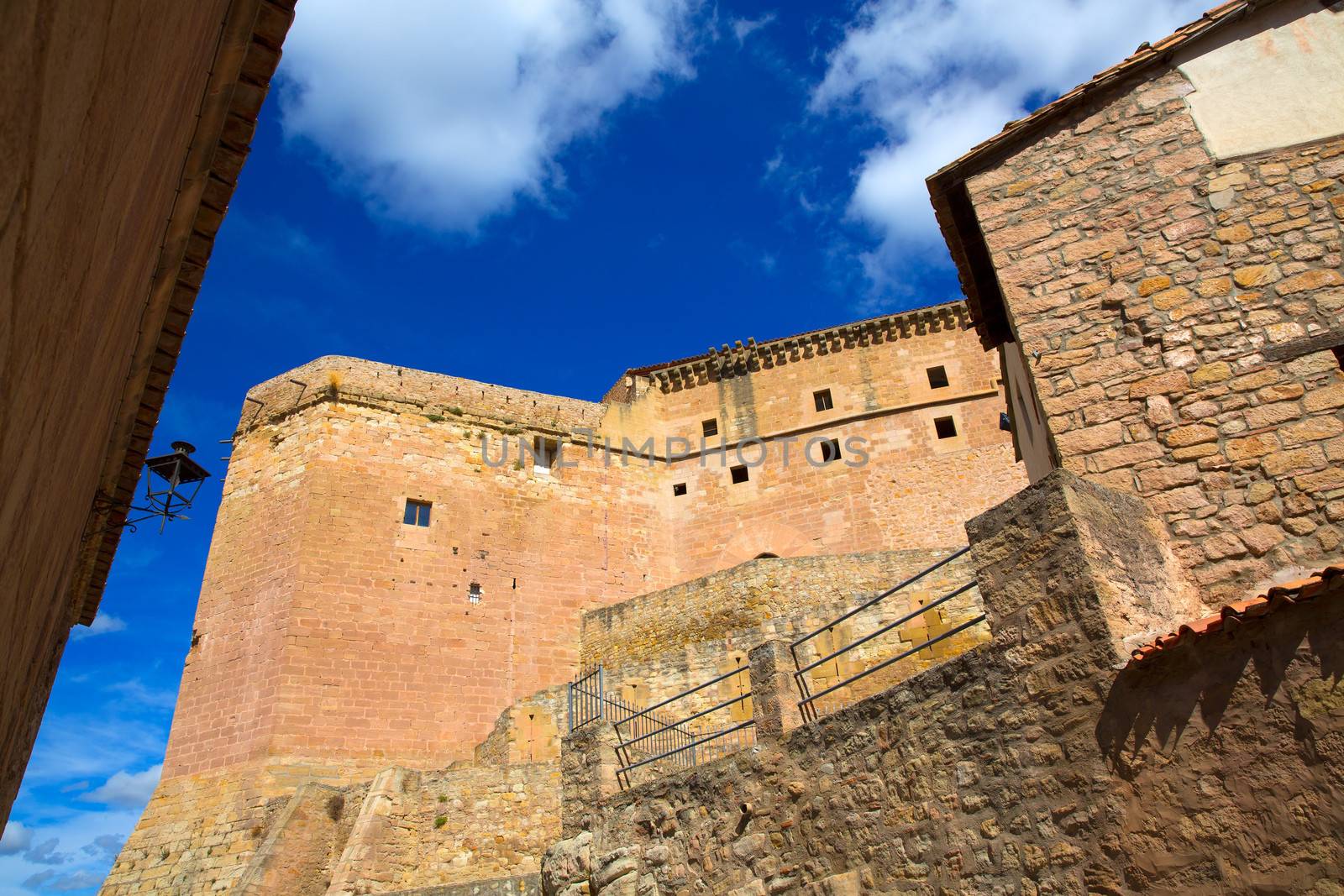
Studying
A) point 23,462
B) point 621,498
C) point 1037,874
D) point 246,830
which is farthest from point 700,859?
point 621,498

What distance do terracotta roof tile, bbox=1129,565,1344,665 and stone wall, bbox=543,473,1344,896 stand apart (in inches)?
2.5

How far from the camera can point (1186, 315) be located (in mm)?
7234

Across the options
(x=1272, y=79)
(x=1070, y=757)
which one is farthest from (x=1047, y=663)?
(x=1272, y=79)

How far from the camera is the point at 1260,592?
20.1ft

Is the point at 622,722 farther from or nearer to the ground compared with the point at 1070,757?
farther from the ground

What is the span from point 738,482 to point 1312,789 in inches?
→ 853

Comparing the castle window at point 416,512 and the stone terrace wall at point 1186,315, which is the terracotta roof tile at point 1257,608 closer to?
the stone terrace wall at point 1186,315

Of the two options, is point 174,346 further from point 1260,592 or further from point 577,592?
point 577,592

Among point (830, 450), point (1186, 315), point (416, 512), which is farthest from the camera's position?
point (830, 450)

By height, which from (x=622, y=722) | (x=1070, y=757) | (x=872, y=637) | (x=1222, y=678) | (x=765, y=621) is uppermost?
(x=765, y=621)

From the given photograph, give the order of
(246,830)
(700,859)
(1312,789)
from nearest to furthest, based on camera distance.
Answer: (1312,789) → (700,859) → (246,830)

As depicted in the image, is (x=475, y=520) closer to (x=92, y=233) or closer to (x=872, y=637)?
(x=872, y=637)

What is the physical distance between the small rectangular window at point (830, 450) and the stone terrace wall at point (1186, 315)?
17.4 metres

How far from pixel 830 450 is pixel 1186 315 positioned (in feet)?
61.2
